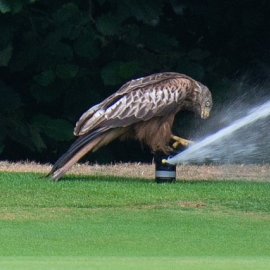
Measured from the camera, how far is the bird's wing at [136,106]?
35.1 feet

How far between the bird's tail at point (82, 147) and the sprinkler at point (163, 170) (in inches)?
18.9

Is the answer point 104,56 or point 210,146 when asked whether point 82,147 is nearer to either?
point 210,146

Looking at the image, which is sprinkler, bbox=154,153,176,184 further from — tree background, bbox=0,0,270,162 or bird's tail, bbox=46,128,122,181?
tree background, bbox=0,0,270,162

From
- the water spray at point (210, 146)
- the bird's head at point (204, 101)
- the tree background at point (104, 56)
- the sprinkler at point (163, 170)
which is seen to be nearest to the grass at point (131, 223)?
the sprinkler at point (163, 170)

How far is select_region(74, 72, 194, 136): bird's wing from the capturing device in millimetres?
10695

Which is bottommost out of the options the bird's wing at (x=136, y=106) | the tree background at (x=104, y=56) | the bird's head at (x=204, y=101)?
the tree background at (x=104, y=56)

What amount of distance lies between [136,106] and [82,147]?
26.4 inches

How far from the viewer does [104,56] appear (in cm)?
1565

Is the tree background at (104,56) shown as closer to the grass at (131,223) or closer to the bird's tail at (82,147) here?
the grass at (131,223)

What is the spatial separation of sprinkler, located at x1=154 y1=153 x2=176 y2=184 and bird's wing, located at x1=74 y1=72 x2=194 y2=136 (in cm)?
44

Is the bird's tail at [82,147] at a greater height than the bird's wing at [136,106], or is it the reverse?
the bird's wing at [136,106]

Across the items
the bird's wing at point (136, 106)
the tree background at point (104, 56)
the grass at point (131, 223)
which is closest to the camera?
the grass at point (131, 223)

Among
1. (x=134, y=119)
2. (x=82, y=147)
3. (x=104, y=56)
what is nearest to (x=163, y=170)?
(x=134, y=119)

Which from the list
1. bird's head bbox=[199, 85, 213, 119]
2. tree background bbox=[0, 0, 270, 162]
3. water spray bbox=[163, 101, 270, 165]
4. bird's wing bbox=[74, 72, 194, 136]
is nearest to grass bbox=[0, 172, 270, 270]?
water spray bbox=[163, 101, 270, 165]
